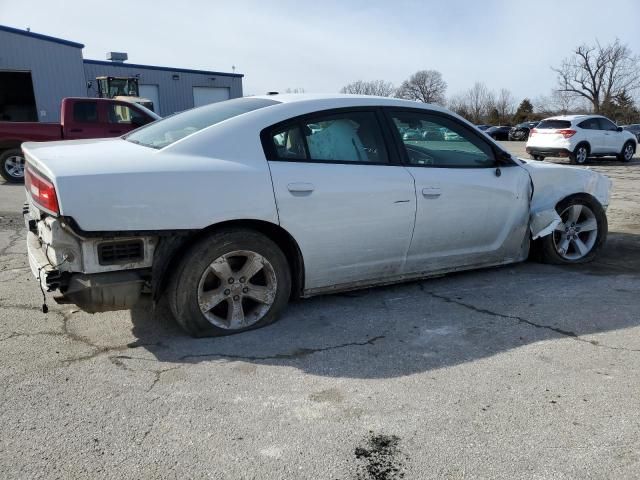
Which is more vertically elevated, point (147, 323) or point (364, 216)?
point (364, 216)

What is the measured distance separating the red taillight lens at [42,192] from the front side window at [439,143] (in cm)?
244

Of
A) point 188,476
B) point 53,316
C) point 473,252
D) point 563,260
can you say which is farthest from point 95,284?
point 563,260

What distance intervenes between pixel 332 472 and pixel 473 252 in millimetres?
2719

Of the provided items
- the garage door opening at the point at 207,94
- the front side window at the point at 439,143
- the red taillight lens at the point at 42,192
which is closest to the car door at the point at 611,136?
the front side window at the point at 439,143

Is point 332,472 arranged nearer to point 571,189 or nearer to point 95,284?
point 95,284

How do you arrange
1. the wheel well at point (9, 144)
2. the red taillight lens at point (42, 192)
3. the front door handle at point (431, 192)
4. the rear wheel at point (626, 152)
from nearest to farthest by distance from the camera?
1. the red taillight lens at point (42, 192)
2. the front door handle at point (431, 192)
3. the wheel well at point (9, 144)
4. the rear wheel at point (626, 152)

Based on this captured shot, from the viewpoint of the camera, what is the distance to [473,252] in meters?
4.47

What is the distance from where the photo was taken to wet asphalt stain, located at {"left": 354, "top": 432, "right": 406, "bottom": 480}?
2201mm

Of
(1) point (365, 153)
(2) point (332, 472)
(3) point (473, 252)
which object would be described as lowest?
(2) point (332, 472)

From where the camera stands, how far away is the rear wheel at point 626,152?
1859 cm

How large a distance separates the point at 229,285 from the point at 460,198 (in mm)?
1957

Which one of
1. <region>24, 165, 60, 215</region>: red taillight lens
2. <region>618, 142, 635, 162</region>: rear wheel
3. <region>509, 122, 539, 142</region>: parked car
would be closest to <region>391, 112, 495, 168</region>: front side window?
<region>24, 165, 60, 215</region>: red taillight lens

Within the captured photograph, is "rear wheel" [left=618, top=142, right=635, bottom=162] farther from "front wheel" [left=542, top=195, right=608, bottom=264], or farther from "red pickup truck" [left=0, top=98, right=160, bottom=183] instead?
"red pickup truck" [left=0, top=98, right=160, bottom=183]

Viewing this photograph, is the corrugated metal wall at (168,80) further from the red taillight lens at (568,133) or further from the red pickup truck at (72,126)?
the red taillight lens at (568,133)
